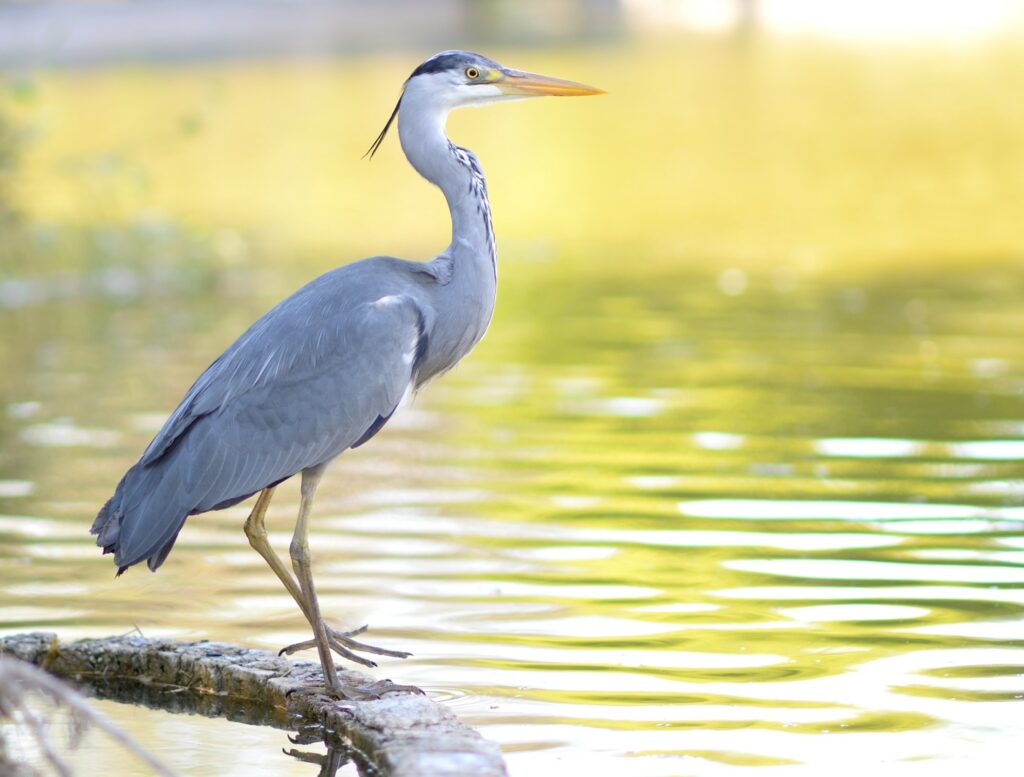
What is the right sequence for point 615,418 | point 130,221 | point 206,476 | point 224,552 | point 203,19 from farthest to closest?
point 203,19, point 130,221, point 615,418, point 224,552, point 206,476

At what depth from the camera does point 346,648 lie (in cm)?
561

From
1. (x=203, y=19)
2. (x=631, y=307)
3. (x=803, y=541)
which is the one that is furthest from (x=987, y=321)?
(x=203, y=19)

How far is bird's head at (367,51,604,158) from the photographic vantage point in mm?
5777

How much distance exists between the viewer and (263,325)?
556 centimetres

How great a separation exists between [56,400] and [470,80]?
16.3 feet

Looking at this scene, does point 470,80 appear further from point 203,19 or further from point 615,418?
point 203,19

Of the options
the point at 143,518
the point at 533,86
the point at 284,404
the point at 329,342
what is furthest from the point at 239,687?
the point at 533,86

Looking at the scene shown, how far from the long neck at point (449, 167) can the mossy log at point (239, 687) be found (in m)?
1.47

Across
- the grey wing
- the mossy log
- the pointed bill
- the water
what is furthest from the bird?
the water

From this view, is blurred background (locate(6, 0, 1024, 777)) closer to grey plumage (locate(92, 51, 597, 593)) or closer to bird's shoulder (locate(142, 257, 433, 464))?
grey plumage (locate(92, 51, 597, 593))

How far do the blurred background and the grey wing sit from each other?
74 centimetres

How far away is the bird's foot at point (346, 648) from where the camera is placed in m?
5.50

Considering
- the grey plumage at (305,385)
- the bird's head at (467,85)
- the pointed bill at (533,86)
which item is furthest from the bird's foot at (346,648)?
the pointed bill at (533,86)

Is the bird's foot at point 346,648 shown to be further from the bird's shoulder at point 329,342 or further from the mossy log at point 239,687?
the bird's shoulder at point 329,342
